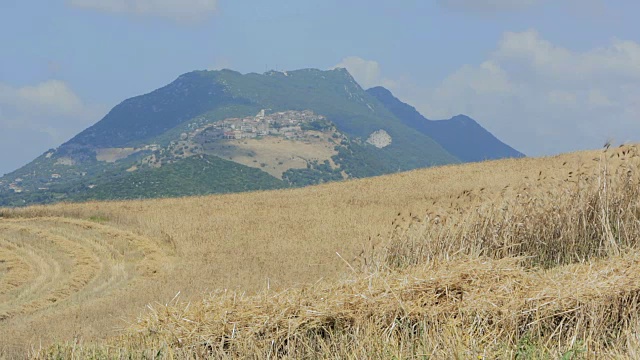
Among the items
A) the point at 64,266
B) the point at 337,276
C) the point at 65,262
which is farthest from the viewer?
the point at 65,262

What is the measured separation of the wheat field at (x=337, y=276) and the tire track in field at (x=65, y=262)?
0.08m

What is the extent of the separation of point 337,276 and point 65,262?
11.1 metres

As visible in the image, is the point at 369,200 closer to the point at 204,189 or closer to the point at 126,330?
the point at 126,330

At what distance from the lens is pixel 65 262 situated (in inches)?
927

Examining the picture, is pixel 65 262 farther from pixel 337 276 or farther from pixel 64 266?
pixel 337 276

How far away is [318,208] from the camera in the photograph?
107 ft

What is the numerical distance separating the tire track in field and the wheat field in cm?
8

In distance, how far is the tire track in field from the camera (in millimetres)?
19734

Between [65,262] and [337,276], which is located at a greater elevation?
[65,262]

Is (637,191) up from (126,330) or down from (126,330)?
up

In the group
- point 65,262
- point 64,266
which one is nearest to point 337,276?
point 64,266

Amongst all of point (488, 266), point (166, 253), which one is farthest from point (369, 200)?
point (488, 266)

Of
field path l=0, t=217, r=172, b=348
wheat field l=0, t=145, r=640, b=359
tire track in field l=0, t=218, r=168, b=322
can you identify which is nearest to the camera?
wheat field l=0, t=145, r=640, b=359

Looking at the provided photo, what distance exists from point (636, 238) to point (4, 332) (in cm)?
1421
